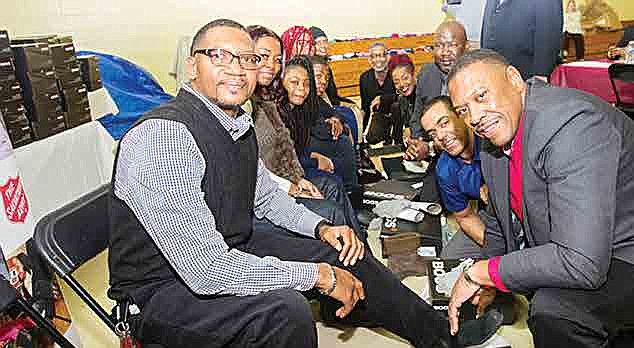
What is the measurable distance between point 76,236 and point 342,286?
0.72 m

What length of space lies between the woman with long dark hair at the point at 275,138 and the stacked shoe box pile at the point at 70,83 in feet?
3.05

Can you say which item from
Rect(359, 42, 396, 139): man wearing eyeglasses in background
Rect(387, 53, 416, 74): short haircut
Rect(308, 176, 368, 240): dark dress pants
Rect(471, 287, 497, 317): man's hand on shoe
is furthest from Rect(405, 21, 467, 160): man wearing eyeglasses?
Rect(471, 287, 497, 317): man's hand on shoe

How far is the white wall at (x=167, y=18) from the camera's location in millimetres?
4484

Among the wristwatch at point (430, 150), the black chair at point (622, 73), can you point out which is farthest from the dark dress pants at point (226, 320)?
the black chair at point (622, 73)

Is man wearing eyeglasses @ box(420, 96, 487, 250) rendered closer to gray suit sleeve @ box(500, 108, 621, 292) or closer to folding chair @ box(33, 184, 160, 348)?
gray suit sleeve @ box(500, 108, 621, 292)

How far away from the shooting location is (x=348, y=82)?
6508 mm

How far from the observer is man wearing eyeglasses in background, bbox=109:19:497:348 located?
1.36 metres

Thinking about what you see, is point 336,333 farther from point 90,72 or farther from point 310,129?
point 90,72

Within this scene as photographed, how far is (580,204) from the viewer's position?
1.36 m

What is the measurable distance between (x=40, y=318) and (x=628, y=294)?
1.45 m

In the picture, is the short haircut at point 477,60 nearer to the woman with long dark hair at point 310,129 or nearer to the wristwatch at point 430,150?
the woman with long dark hair at point 310,129

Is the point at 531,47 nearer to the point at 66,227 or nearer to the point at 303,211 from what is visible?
the point at 303,211

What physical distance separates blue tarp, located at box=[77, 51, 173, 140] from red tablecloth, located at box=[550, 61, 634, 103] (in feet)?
9.98

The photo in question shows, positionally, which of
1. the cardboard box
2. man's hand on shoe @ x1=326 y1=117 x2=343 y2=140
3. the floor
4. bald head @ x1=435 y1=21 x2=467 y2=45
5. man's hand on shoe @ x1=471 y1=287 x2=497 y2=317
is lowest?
the floor
